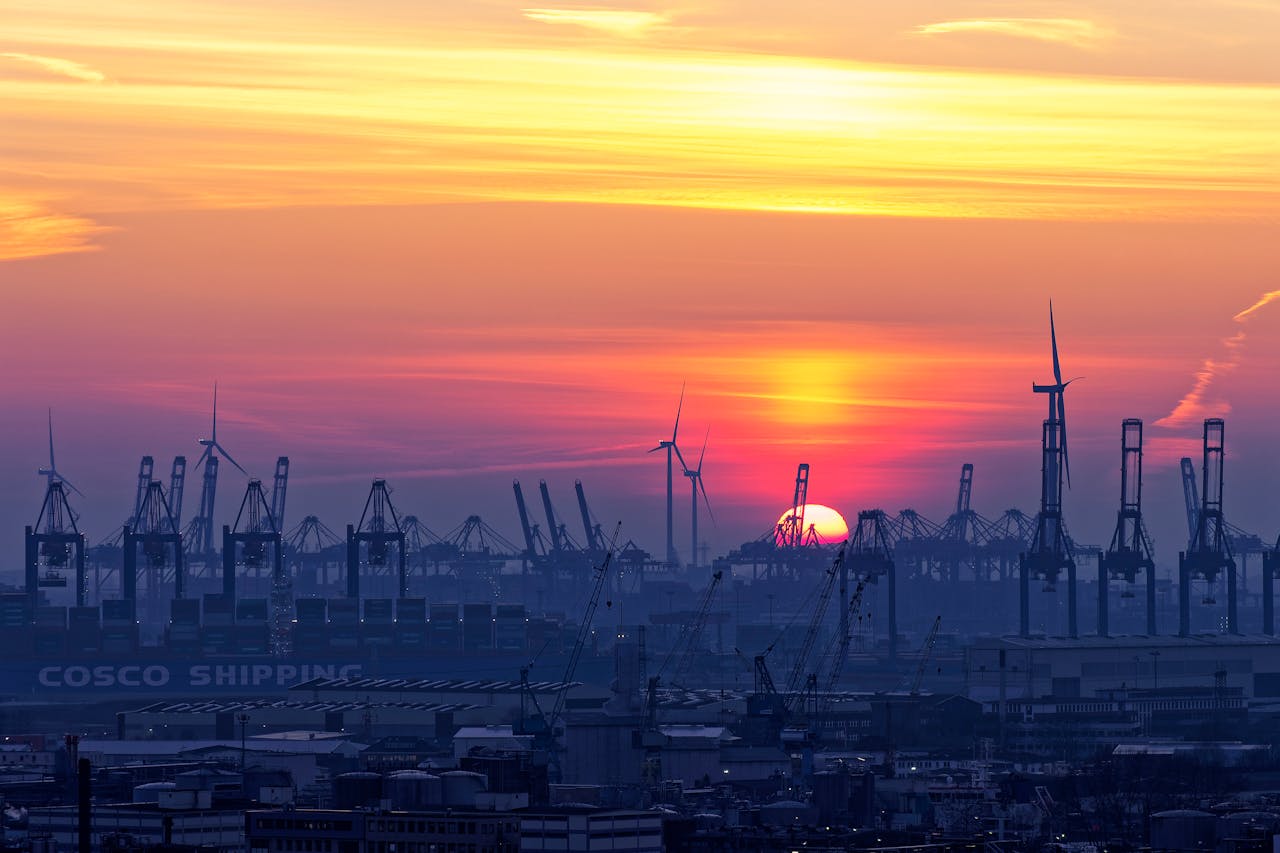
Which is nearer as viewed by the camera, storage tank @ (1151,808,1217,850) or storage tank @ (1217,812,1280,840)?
storage tank @ (1217,812,1280,840)

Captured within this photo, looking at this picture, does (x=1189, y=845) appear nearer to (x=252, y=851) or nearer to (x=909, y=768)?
(x=252, y=851)

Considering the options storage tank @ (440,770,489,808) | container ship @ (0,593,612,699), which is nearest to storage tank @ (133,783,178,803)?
storage tank @ (440,770,489,808)

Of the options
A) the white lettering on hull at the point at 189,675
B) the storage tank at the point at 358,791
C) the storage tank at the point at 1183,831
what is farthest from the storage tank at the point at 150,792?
the white lettering on hull at the point at 189,675

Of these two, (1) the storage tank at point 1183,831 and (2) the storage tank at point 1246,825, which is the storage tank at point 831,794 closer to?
(1) the storage tank at point 1183,831

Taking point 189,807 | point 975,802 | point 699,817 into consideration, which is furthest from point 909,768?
point 189,807

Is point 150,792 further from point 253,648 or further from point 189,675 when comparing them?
point 253,648

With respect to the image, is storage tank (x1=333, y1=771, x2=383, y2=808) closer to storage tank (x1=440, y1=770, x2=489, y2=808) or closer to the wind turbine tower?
storage tank (x1=440, y1=770, x2=489, y2=808)
